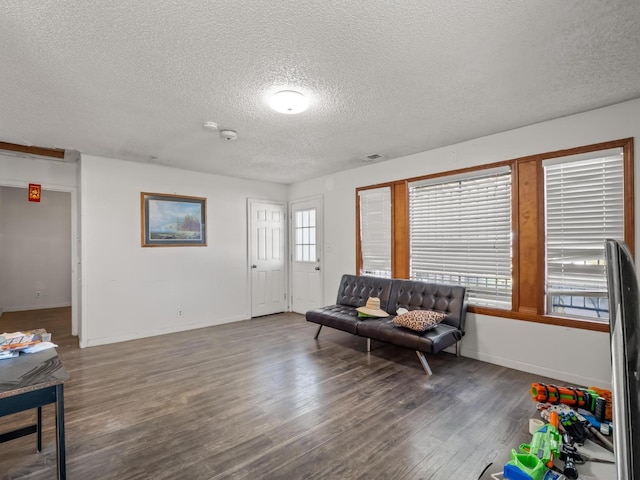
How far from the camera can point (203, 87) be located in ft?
8.14

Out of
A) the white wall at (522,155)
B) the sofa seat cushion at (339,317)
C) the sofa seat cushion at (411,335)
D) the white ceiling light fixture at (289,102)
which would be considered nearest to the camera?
the white ceiling light fixture at (289,102)

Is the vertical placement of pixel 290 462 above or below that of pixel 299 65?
below

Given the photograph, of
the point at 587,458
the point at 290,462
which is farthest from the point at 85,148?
the point at 587,458

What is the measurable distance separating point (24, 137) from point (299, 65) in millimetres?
3372

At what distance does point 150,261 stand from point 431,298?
3.94m

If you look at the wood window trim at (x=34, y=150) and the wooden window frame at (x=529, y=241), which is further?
the wood window trim at (x=34, y=150)

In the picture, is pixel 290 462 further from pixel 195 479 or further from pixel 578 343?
pixel 578 343

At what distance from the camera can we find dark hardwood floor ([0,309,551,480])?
6.32 ft

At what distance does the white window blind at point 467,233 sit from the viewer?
3527 millimetres

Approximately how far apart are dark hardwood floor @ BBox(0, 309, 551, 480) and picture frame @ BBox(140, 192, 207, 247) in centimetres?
165

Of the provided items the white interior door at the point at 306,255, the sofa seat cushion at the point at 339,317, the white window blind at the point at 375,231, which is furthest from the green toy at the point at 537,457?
the white interior door at the point at 306,255

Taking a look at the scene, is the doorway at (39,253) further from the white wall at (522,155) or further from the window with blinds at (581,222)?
the window with blinds at (581,222)

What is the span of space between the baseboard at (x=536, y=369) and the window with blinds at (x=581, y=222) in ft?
1.81

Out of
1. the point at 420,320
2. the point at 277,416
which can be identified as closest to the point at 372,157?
the point at 420,320
